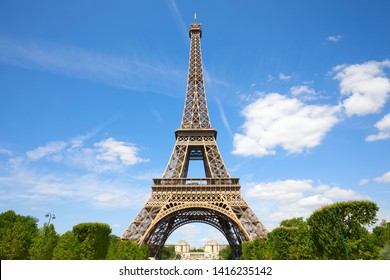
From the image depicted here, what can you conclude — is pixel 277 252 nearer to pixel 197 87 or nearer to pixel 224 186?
pixel 224 186

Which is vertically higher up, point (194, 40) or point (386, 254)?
point (194, 40)

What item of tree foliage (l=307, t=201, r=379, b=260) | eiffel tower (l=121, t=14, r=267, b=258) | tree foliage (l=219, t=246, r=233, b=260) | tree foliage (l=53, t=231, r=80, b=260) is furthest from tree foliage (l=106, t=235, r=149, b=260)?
tree foliage (l=219, t=246, r=233, b=260)

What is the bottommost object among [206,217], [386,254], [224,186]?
[386,254]

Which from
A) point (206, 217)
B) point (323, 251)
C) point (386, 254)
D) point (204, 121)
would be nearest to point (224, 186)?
point (206, 217)

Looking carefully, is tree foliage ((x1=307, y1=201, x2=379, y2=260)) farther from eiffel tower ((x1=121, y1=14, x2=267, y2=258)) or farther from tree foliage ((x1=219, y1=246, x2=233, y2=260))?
tree foliage ((x1=219, y1=246, x2=233, y2=260))

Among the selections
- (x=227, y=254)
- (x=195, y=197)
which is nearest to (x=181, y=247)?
(x=227, y=254)

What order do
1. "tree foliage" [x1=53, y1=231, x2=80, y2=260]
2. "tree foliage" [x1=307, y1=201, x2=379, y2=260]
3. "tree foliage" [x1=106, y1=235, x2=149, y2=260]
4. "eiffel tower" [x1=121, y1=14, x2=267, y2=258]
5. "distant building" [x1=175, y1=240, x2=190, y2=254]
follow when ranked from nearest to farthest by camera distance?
"tree foliage" [x1=307, y1=201, x2=379, y2=260] < "tree foliage" [x1=53, y1=231, x2=80, y2=260] < "tree foliage" [x1=106, y1=235, x2=149, y2=260] < "eiffel tower" [x1=121, y1=14, x2=267, y2=258] < "distant building" [x1=175, y1=240, x2=190, y2=254]
